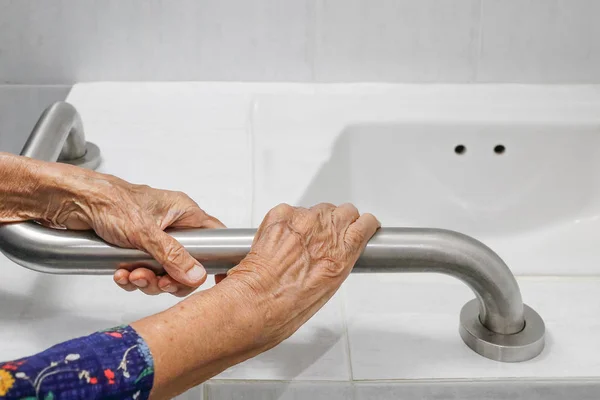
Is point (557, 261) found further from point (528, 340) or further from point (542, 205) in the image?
point (528, 340)

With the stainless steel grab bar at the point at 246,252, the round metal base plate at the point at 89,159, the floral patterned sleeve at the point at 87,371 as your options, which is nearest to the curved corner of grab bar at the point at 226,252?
the stainless steel grab bar at the point at 246,252

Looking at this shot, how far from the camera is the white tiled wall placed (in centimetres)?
97

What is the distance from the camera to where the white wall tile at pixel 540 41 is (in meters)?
0.97

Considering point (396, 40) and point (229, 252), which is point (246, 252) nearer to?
point (229, 252)

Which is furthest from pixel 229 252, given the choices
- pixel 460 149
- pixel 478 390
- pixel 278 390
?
pixel 460 149

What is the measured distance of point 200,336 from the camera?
0.48m

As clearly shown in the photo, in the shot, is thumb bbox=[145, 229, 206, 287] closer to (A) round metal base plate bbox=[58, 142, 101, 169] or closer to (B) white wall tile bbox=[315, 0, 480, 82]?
(A) round metal base plate bbox=[58, 142, 101, 169]

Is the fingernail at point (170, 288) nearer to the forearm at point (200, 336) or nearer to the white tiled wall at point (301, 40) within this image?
the forearm at point (200, 336)

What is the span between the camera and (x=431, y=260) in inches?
22.2

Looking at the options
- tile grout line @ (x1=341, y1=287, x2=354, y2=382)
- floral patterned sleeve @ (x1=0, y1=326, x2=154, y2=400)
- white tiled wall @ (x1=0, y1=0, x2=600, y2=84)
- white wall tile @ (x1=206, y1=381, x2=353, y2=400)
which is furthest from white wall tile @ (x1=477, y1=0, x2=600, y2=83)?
floral patterned sleeve @ (x1=0, y1=326, x2=154, y2=400)

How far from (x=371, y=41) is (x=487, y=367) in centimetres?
53

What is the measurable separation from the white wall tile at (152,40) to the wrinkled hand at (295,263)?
460 millimetres

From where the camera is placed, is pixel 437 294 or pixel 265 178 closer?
pixel 437 294

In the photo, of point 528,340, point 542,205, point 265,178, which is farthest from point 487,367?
point 542,205
